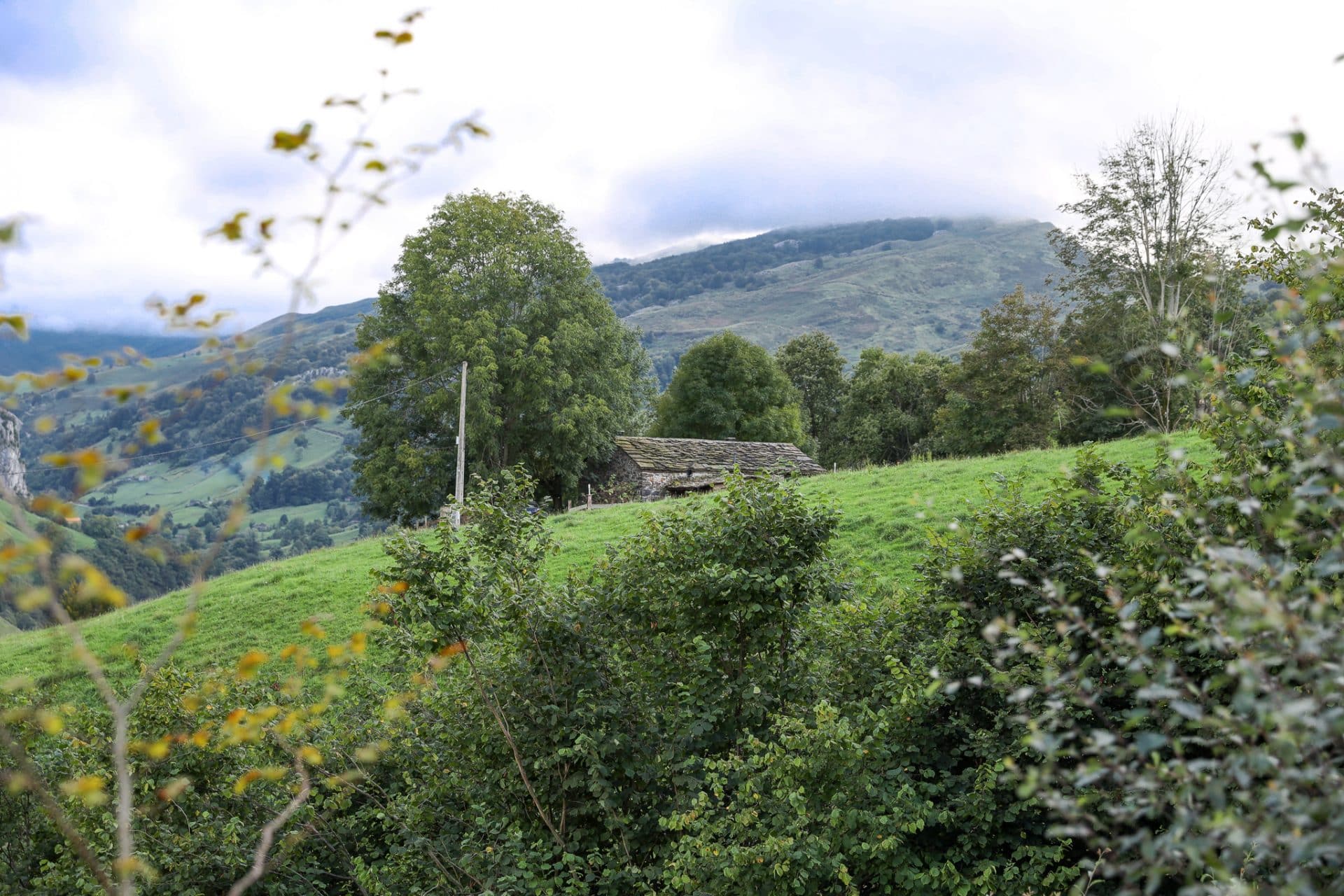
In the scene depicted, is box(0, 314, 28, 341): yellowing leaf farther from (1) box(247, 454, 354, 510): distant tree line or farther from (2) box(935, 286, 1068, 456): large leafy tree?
(1) box(247, 454, 354, 510): distant tree line

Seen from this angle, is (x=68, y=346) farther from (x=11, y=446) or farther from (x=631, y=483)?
(x=631, y=483)

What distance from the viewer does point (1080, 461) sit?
6719 millimetres

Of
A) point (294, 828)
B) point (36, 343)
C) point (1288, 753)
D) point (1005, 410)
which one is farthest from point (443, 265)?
point (1288, 753)

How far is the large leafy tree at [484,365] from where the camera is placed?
99.0 feet

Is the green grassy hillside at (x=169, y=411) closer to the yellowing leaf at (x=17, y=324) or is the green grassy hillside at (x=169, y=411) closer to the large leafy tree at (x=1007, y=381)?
the yellowing leaf at (x=17, y=324)

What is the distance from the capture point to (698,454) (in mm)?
33500

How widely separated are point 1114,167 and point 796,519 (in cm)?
3124

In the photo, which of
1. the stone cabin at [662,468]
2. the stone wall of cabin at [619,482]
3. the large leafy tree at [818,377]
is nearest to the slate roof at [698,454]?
the stone cabin at [662,468]

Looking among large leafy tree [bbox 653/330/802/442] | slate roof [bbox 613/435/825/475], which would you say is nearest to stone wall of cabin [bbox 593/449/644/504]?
slate roof [bbox 613/435/825/475]

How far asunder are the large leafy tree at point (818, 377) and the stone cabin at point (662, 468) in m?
25.1

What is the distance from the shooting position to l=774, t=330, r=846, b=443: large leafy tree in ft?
196

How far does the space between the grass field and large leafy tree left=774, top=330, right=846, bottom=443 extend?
37.9 meters

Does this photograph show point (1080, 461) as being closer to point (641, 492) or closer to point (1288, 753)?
point (1288, 753)

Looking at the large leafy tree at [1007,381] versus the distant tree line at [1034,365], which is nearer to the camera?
the distant tree line at [1034,365]
